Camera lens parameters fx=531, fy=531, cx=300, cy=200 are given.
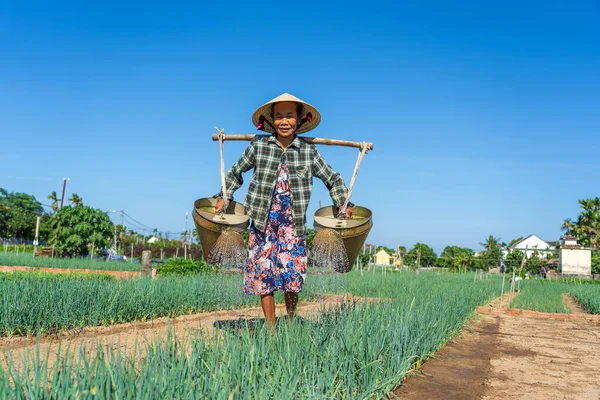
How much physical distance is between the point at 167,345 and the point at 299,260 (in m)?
1.63

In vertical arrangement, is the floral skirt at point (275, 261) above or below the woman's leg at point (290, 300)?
above

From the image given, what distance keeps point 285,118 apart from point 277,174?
1.21 feet

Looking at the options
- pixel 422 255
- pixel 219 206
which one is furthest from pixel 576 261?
pixel 219 206

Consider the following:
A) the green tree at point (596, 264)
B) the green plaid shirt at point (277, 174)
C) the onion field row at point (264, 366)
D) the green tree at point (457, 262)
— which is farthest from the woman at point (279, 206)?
the green tree at point (596, 264)

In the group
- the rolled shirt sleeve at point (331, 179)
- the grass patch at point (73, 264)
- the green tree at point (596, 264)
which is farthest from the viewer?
the green tree at point (596, 264)

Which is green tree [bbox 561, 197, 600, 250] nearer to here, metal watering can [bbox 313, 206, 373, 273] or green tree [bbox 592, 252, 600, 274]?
green tree [bbox 592, 252, 600, 274]

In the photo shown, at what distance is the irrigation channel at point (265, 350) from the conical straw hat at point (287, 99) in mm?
1069

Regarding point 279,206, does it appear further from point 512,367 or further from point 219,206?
point 512,367

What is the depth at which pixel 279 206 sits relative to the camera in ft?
11.0

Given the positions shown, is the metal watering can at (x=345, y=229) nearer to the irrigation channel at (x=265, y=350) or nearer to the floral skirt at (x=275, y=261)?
the floral skirt at (x=275, y=261)

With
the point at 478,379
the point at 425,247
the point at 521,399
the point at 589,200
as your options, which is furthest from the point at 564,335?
the point at 425,247

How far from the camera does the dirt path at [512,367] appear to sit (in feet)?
7.89

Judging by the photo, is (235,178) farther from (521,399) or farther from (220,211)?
(521,399)

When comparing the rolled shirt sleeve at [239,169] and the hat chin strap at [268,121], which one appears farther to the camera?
the hat chin strap at [268,121]
